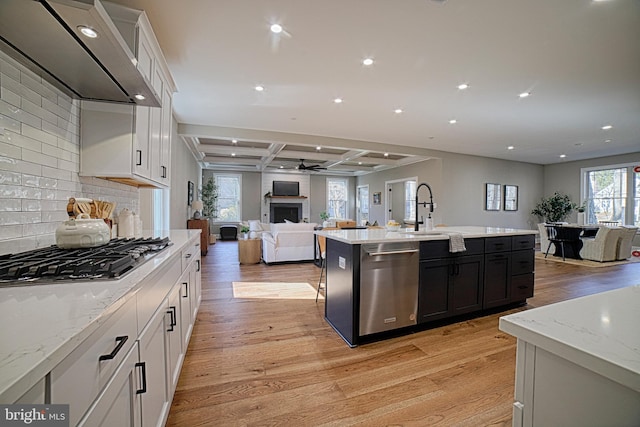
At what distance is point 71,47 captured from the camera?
133 cm

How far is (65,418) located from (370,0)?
2708mm

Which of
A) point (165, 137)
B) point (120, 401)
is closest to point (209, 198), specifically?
point (165, 137)

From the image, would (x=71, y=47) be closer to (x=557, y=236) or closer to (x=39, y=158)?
(x=39, y=158)

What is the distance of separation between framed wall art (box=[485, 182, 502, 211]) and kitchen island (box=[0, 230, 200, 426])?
9147mm

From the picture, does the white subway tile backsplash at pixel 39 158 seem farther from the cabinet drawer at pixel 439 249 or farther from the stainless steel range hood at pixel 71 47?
the cabinet drawer at pixel 439 249

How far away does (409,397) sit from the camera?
1.69 meters

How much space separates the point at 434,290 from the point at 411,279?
304mm

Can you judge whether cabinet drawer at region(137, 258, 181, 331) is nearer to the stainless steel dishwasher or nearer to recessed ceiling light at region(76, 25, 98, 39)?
recessed ceiling light at region(76, 25, 98, 39)

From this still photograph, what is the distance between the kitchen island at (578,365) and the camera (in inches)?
19.5

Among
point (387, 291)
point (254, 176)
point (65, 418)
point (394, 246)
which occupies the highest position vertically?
point (254, 176)

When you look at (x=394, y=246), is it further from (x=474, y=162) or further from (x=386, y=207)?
(x=386, y=207)

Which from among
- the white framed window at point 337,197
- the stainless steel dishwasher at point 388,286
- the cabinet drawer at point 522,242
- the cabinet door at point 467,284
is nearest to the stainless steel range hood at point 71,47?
the stainless steel dishwasher at point 388,286

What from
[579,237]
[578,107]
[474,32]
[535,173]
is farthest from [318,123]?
[535,173]

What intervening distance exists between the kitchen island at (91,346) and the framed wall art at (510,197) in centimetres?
996
